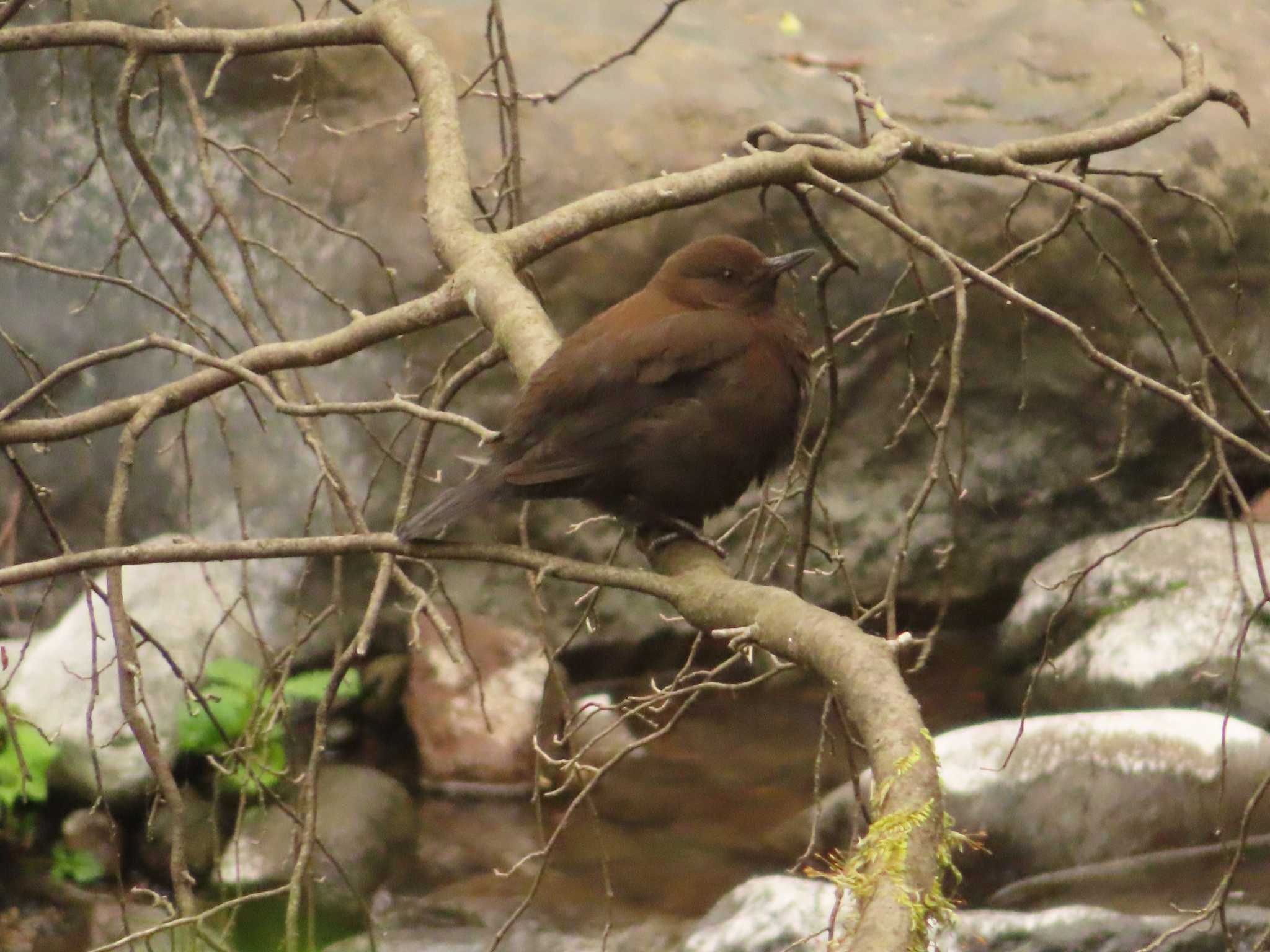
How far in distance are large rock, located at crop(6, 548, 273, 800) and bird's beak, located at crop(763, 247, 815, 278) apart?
274 centimetres

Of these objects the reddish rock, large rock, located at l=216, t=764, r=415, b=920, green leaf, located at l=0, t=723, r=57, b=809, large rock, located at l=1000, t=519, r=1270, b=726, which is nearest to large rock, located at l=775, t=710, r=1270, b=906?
large rock, located at l=1000, t=519, r=1270, b=726

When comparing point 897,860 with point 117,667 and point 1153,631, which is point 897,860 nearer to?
point 117,667

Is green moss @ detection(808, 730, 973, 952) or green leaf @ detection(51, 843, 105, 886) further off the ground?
green moss @ detection(808, 730, 973, 952)

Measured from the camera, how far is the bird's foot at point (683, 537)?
2742mm

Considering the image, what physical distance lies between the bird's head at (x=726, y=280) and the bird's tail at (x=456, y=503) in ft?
2.44

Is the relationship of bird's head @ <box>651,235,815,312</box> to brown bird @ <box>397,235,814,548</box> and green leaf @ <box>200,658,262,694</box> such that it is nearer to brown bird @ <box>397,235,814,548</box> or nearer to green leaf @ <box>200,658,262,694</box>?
brown bird @ <box>397,235,814,548</box>

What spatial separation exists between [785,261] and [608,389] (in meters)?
0.54

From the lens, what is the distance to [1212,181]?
7.18 meters

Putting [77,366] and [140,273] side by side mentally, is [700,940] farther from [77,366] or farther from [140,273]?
[140,273]

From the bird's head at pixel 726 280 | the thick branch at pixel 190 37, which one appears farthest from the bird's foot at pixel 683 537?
the thick branch at pixel 190 37

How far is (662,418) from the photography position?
3180mm

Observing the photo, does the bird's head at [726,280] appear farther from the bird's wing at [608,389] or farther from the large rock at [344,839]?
the large rock at [344,839]

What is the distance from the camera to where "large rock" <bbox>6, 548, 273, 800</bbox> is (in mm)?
5543

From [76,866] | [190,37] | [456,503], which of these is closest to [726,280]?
[456,503]
